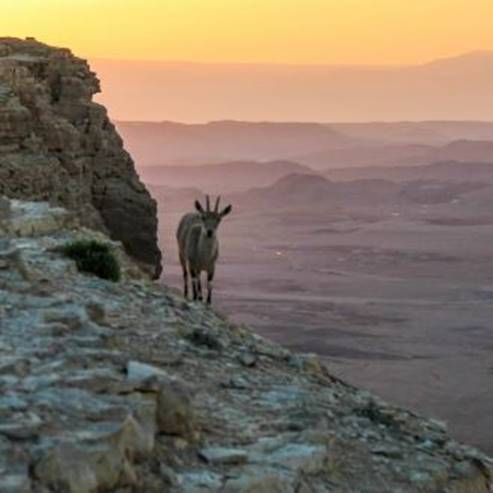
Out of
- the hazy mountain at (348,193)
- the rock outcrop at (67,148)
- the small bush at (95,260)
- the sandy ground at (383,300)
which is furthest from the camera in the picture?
the hazy mountain at (348,193)

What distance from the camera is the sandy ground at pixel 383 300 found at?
48.4 metres

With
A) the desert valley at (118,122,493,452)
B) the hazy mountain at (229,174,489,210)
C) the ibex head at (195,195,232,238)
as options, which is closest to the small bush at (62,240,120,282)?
the ibex head at (195,195,232,238)

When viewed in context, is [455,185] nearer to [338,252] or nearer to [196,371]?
[338,252]

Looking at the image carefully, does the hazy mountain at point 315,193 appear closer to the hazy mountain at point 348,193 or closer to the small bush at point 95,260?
the hazy mountain at point 348,193

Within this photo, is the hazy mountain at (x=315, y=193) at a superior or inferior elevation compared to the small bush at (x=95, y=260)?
inferior

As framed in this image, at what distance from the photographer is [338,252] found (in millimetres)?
114000

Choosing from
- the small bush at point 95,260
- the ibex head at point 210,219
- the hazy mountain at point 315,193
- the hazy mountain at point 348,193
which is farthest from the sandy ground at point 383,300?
the hazy mountain at point 315,193

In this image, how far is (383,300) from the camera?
79312mm

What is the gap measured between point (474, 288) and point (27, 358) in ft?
258

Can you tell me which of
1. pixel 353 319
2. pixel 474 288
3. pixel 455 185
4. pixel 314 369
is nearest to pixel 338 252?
pixel 474 288

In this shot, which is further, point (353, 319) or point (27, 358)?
point (353, 319)

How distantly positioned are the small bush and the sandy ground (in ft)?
64.3

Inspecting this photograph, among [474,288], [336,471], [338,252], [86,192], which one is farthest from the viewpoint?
[338,252]

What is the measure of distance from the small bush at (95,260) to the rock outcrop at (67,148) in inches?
614
